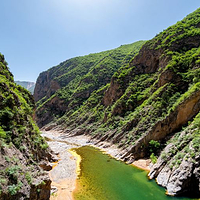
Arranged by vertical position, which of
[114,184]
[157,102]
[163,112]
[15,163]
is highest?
[157,102]

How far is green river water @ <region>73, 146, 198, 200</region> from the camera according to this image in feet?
52.0

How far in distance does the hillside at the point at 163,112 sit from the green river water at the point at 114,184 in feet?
5.18

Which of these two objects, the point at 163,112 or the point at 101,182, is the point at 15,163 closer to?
the point at 101,182

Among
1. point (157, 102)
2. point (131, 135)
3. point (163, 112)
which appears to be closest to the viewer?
point (163, 112)

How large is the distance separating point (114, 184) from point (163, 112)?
58.0 feet

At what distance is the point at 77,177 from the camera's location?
67.0 ft

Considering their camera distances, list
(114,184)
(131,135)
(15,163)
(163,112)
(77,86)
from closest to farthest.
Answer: (15,163)
(114,184)
(163,112)
(131,135)
(77,86)

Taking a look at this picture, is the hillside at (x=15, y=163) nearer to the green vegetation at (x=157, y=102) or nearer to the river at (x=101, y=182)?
the river at (x=101, y=182)

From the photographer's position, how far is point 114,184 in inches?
738

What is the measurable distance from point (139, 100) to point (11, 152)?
36.0 m

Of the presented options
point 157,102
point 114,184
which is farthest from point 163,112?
point 114,184

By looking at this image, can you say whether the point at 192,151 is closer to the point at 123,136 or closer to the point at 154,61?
the point at 123,136

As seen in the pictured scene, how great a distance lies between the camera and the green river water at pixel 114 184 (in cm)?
1586

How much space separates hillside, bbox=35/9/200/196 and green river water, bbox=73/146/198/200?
1578 millimetres
